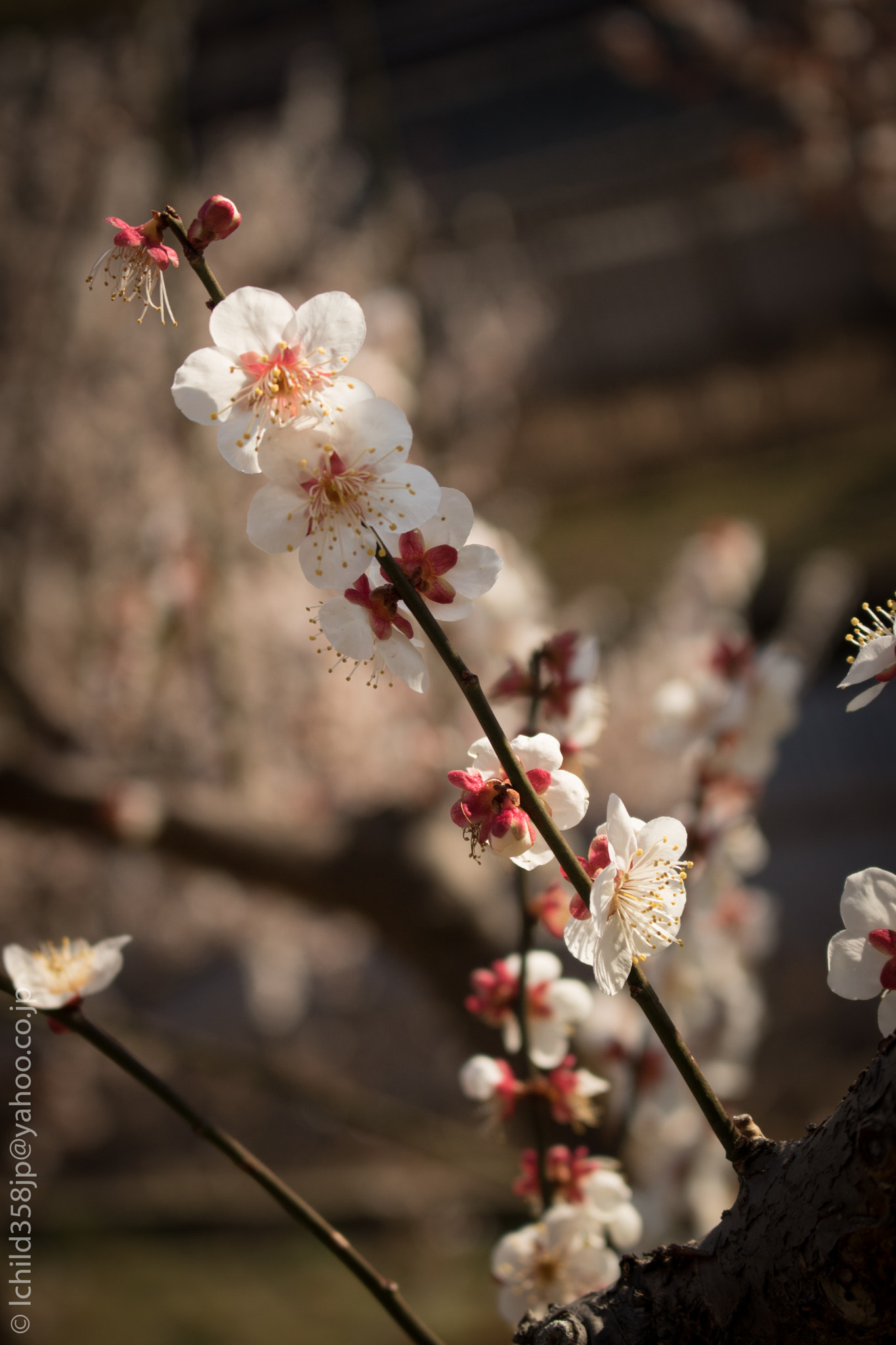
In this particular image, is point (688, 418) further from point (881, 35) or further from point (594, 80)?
point (881, 35)

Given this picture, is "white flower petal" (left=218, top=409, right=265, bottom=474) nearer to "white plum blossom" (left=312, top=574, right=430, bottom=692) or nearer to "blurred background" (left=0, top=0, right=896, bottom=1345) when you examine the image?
"white plum blossom" (left=312, top=574, right=430, bottom=692)

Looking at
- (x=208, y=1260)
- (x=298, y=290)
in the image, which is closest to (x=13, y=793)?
(x=208, y=1260)

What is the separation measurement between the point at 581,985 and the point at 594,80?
4.60 meters

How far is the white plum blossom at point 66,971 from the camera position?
46cm

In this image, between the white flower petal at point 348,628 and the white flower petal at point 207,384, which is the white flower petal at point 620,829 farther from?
the white flower petal at point 207,384

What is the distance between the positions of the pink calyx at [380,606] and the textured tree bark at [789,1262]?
25 centimetres

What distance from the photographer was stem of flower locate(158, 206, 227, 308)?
36 centimetres

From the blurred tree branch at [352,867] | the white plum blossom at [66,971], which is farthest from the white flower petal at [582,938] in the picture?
the blurred tree branch at [352,867]

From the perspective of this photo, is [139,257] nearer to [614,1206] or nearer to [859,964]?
[859,964]

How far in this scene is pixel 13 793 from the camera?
129cm

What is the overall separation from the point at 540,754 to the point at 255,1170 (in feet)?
0.79

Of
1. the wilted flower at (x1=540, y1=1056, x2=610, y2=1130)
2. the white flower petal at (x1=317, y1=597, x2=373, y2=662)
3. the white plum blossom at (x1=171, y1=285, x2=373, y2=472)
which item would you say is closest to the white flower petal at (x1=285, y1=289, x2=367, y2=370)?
the white plum blossom at (x1=171, y1=285, x2=373, y2=472)

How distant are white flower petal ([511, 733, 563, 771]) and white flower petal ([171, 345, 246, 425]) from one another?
0.19 meters

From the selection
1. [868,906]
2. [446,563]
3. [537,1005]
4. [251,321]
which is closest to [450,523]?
[446,563]
